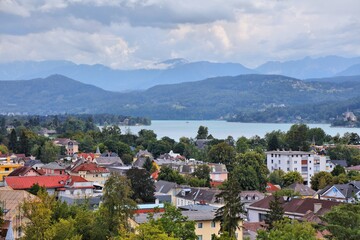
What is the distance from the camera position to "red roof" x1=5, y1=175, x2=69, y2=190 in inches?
1794

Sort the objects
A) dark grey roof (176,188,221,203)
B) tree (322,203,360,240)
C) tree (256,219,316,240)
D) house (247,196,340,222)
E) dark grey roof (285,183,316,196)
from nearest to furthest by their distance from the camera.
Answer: tree (256,219,316,240) < tree (322,203,360,240) < house (247,196,340,222) < dark grey roof (176,188,221,203) < dark grey roof (285,183,316,196)

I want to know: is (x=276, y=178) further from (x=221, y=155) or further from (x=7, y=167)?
(x=7, y=167)

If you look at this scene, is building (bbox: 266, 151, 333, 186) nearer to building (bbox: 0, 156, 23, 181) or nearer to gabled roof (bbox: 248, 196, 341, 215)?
building (bbox: 0, 156, 23, 181)

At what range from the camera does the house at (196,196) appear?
43.3 metres

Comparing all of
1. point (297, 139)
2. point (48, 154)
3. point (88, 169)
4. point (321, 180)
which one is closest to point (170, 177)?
point (88, 169)

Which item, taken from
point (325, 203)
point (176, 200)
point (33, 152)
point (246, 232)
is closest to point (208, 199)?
point (176, 200)

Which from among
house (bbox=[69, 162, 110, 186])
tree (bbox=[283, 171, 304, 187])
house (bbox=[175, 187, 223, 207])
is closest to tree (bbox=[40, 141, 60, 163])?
house (bbox=[69, 162, 110, 186])

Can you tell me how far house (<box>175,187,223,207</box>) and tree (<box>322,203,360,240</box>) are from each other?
21060 millimetres

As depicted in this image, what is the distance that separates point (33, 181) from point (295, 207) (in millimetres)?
20524

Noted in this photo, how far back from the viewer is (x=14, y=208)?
31281 mm

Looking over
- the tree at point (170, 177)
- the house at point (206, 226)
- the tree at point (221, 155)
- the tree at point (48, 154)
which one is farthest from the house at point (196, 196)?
the tree at point (48, 154)

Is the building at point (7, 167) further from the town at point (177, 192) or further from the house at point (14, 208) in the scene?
the house at point (14, 208)

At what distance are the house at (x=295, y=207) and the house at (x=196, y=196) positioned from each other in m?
2.83

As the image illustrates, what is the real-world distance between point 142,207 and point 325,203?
1147 centimetres
